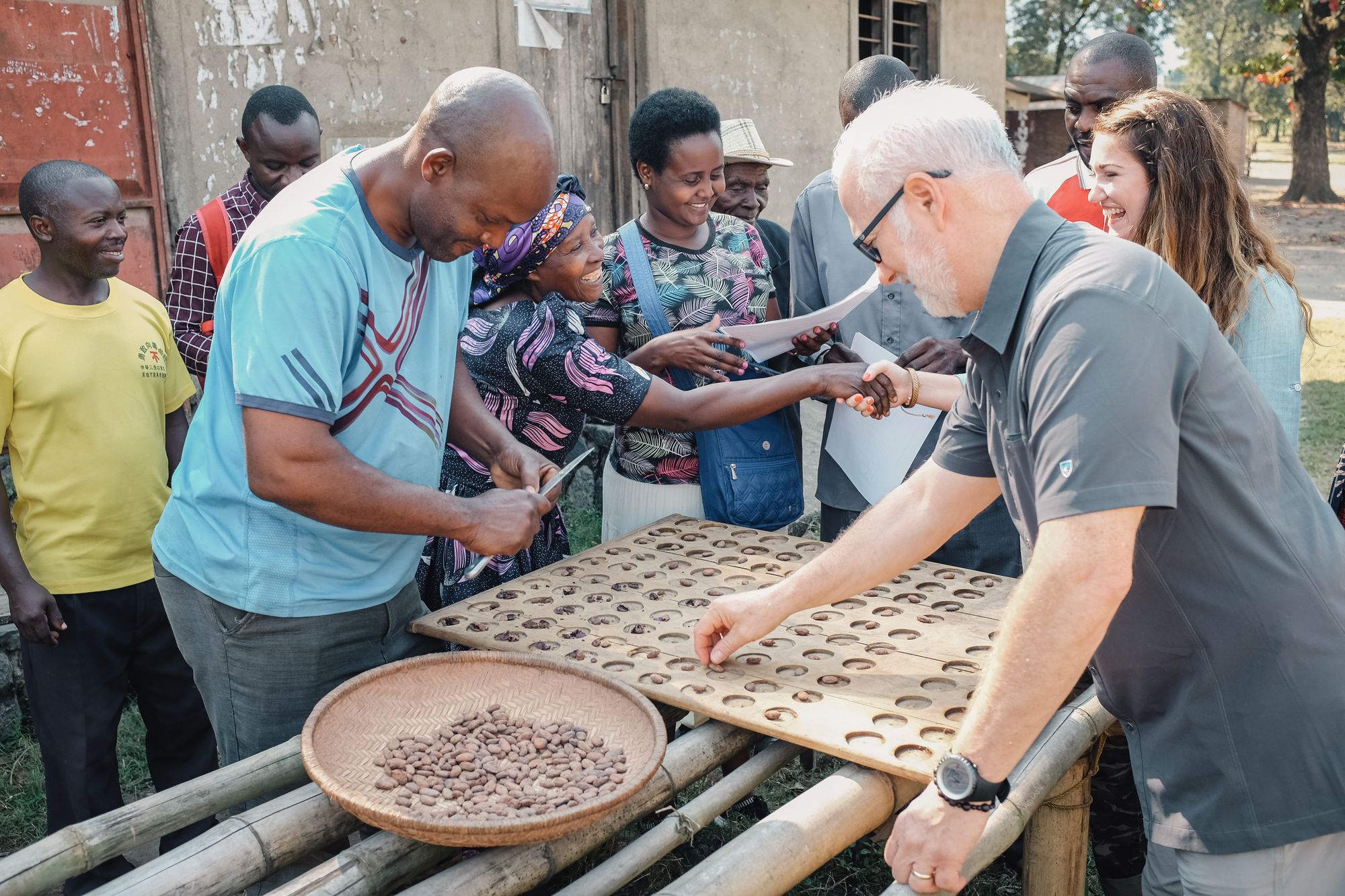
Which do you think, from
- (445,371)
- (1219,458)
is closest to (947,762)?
(1219,458)

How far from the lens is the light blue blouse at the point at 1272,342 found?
95.7 inches

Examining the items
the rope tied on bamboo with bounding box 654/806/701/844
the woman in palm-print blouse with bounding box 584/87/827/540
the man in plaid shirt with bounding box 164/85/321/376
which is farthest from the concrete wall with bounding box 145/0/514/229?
the rope tied on bamboo with bounding box 654/806/701/844

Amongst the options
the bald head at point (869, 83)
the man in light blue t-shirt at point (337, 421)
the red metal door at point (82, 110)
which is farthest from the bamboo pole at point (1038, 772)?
the red metal door at point (82, 110)

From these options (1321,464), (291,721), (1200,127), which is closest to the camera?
(291,721)

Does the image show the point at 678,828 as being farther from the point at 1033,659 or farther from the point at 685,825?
the point at 1033,659

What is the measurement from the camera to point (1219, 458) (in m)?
1.54

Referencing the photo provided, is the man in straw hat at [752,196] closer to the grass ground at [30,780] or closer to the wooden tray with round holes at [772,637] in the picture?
the wooden tray with round holes at [772,637]

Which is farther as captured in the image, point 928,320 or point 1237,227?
point 928,320

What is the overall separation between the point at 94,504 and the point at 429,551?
37.1 inches

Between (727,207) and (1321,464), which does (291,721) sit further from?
(1321,464)

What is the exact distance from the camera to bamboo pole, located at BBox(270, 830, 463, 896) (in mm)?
1596

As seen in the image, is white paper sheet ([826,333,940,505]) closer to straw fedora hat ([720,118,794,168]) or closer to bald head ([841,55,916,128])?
bald head ([841,55,916,128])

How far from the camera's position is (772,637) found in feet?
7.54

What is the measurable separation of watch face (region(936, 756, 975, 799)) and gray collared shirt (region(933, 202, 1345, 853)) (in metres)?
0.32
